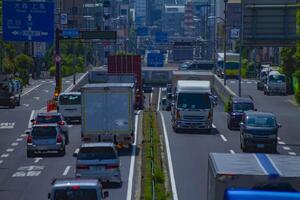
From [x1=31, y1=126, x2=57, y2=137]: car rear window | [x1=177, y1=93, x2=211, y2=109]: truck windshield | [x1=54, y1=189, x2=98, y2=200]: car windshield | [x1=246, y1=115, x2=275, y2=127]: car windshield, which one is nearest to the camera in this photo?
[x1=54, y1=189, x2=98, y2=200]: car windshield

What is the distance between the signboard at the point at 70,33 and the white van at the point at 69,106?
28.3 feet

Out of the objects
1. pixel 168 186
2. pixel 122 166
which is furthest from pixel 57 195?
pixel 122 166

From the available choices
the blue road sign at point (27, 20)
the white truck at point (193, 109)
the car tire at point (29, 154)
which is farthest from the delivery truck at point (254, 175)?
the blue road sign at point (27, 20)

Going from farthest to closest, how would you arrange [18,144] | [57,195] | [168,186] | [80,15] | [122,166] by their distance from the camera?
[80,15]
[18,144]
[122,166]
[168,186]
[57,195]

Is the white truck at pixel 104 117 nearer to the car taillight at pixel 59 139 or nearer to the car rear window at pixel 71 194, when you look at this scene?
the car taillight at pixel 59 139

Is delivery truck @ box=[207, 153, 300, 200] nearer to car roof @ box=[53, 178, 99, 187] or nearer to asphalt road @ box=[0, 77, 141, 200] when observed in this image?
car roof @ box=[53, 178, 99, 187]

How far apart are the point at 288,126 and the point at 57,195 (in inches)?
1351

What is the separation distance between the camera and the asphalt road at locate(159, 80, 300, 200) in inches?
1210

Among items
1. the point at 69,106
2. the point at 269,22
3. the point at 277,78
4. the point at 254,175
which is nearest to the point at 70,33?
the point at 69,106

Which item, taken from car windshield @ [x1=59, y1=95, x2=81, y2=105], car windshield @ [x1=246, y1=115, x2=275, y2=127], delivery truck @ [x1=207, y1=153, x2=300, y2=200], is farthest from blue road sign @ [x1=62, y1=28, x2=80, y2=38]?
delivery truck @ [x1=207, y1=153, x2=300, y2=200]

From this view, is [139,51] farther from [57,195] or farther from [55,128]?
[57,195]

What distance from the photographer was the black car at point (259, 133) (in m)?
41.0

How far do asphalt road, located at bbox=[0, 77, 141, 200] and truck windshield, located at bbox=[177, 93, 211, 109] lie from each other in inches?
117

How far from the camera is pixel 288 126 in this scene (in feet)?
181
